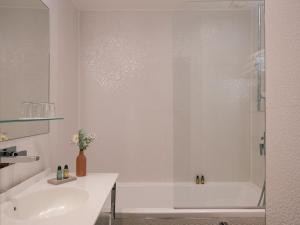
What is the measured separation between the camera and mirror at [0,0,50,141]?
1.38m

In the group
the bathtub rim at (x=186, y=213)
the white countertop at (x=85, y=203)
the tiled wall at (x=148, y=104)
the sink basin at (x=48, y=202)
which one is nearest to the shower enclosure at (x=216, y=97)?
the tiled wall at (x=148, y=104)

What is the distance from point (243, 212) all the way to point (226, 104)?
3.90 ft

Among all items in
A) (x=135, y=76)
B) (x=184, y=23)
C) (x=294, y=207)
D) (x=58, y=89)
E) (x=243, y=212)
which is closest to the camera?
(x=294, y=207)

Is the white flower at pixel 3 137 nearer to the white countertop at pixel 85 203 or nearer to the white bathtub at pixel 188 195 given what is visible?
the white countertop at pixel 85 203

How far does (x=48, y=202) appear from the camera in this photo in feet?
4.72

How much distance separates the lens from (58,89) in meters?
2.30

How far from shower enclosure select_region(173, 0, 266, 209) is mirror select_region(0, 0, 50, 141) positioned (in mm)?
1453

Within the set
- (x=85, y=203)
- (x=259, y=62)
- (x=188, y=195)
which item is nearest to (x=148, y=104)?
(x=188, y=195)

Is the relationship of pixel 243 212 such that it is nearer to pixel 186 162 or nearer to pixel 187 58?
pixel 186 162

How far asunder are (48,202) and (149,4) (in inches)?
87.8

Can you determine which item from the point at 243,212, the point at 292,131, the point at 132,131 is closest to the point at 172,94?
the point at 132,131

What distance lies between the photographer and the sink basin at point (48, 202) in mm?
1286

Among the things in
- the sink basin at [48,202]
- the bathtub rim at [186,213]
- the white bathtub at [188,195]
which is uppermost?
the sink basin at [48,202]

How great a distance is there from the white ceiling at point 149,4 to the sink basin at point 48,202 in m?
2.04
